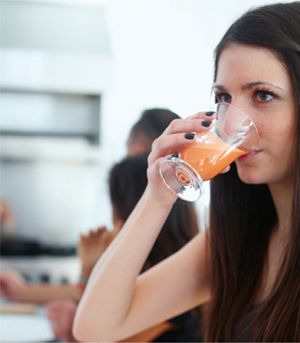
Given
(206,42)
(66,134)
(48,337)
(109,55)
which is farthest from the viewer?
(66,134)

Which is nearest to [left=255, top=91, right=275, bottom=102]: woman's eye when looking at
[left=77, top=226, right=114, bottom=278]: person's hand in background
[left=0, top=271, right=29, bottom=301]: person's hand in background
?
[left=77, top=226, right=114, bottom=278]: person's hand in background

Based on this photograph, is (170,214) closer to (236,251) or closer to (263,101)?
(236,251)

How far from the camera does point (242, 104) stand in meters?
0.81

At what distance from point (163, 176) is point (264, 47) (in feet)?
0.68

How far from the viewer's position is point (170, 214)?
1.32m

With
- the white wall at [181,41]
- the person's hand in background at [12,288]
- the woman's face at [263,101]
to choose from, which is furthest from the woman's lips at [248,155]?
the person's hand in background at [12,288]

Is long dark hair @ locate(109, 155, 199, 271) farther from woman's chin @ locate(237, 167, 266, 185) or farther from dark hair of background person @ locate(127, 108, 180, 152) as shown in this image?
woman's chin @ locate(237, 167, 266, 185)

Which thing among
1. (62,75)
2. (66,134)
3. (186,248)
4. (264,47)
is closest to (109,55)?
(62,75)

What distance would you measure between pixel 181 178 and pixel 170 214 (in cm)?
50

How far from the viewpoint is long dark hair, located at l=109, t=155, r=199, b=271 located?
4.14ft

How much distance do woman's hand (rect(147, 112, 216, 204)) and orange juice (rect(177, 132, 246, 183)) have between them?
0.03ft

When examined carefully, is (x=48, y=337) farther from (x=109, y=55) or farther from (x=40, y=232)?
(x=40, y=232)

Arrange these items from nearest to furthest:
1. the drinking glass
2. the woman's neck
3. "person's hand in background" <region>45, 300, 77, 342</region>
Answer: the drinking glass < the woman's neck < "person's hand in background" <region>45, 300, 77, 342</region>

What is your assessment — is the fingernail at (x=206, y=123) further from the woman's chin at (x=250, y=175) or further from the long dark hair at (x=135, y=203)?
the long dark hair at (x=135, y=203)
